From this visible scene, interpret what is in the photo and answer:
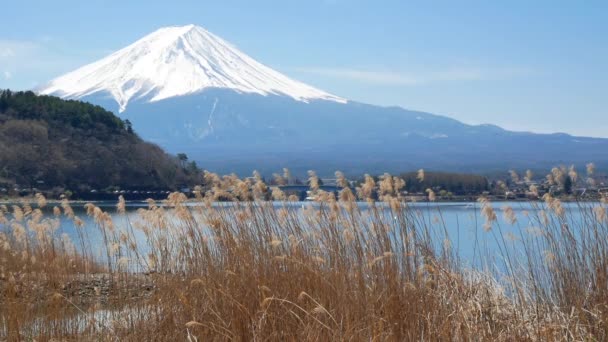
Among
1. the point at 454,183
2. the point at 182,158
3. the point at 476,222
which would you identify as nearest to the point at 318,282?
the point at 476,222

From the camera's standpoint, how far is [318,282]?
5520 mm

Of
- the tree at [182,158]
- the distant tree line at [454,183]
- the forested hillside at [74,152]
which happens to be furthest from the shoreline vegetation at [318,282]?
the tree at [182,158]

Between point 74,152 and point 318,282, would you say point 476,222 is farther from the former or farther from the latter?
point 74,152

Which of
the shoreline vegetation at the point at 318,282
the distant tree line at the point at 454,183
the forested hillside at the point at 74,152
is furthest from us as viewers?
the forested hillside at the point at 74,152

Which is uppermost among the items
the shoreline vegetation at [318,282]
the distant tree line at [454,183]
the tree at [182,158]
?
the tree at [182,158]

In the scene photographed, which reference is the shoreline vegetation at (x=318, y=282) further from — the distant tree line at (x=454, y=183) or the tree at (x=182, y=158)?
the tree at (x=182, y=158)

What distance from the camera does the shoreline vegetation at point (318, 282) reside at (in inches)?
212

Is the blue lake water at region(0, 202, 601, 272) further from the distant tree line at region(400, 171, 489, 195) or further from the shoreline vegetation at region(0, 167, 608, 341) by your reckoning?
the distant tree line at region(400, 171, 489, 195)

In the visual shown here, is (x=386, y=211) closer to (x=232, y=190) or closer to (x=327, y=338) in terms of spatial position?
(x=232, y=190)

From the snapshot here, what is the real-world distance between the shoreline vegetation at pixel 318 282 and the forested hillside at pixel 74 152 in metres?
42.0

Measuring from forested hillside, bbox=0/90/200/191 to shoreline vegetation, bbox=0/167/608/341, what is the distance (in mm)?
41961

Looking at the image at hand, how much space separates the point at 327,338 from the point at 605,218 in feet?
8.62

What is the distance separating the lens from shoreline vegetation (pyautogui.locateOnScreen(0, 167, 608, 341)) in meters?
5.38

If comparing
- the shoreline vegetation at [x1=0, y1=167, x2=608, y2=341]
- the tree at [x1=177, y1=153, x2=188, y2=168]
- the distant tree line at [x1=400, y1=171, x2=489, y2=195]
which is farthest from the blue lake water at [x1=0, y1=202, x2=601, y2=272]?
the tree at [x1=177, y1=153, x2=188, y2=168]
